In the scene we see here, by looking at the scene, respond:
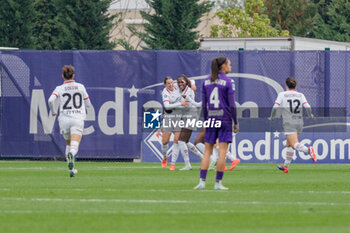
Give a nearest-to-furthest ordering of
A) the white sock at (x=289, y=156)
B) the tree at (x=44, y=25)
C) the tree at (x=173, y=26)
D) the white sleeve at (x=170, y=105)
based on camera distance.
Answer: the white sock at (x=289, y=156) < the white sleeve at (x=170, y=105) < the tree at (x=173, y=26) < the tree at (x=44, y=25)

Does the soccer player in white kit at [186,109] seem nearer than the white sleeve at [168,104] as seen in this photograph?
Yes

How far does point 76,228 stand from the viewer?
887 cm

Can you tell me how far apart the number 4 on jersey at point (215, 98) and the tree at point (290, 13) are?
46.8 m

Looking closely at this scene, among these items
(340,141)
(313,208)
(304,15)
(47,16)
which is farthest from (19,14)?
(313,208)

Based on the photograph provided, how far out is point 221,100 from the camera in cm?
1310

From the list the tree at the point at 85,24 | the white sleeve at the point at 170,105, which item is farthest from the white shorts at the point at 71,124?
the tree at the point at 85,24

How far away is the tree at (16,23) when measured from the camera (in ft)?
129

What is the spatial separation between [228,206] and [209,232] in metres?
2.33

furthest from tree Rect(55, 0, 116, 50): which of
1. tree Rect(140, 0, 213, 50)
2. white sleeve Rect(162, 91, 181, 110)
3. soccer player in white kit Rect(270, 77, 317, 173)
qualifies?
soccer player in white kit Rect(270, 77, 317, 173)

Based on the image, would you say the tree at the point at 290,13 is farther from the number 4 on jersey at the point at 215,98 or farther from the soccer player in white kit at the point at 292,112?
the number 4 on jersey at the point at 215,98

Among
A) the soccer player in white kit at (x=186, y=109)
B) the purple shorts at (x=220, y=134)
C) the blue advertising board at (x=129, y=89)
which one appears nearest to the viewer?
the purple shorts at (x=220, y=134)

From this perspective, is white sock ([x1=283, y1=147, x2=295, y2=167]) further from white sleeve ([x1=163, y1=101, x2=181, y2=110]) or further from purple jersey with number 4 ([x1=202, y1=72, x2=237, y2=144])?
purple jersey with number 4 ([x1=202, y1=72, x2=237, y2=144])

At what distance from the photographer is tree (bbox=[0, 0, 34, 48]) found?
39438 mm

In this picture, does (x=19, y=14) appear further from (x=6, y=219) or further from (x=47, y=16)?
(x=6, y=219)
